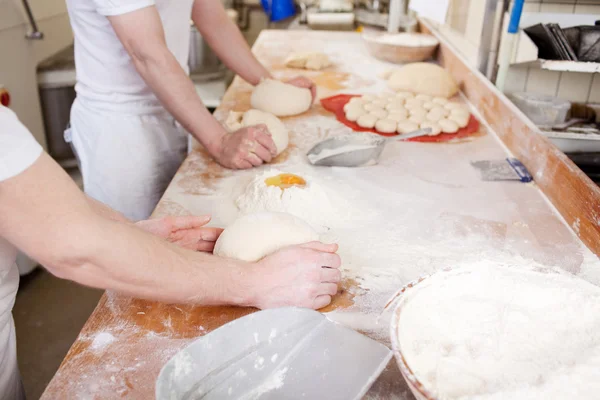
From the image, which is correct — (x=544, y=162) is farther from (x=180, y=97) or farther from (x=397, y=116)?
(x=180, y=97)

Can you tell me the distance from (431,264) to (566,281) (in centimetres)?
31

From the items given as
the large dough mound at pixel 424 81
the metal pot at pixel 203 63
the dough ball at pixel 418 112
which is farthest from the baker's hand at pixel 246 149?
the metal pot at pixel 203 63

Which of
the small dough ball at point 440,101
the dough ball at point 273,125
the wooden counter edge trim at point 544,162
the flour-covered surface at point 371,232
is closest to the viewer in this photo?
the flour-covered surface at point 371,232

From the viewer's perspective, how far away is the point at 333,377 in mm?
713

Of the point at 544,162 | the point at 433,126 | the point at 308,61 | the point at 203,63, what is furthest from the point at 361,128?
the point at 203,63

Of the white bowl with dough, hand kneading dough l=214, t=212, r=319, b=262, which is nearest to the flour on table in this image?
hand kneading dough l=214, t=212, r=319, b=262

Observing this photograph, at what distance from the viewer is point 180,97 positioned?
1.47 m

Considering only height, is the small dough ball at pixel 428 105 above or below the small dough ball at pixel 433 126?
above

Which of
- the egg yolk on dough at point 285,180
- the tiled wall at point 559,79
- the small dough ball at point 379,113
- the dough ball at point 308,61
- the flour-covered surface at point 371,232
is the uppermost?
the tiled wall at point 559,79

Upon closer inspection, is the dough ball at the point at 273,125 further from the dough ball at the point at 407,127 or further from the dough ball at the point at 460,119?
the dough ball at the point at 460,119

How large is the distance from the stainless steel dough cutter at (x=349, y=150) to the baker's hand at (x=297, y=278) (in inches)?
23.6

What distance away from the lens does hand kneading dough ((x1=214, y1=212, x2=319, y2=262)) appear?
1.00 m

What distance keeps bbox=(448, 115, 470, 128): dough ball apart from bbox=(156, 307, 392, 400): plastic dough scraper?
120 cm

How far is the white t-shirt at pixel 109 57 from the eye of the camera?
1597mm
